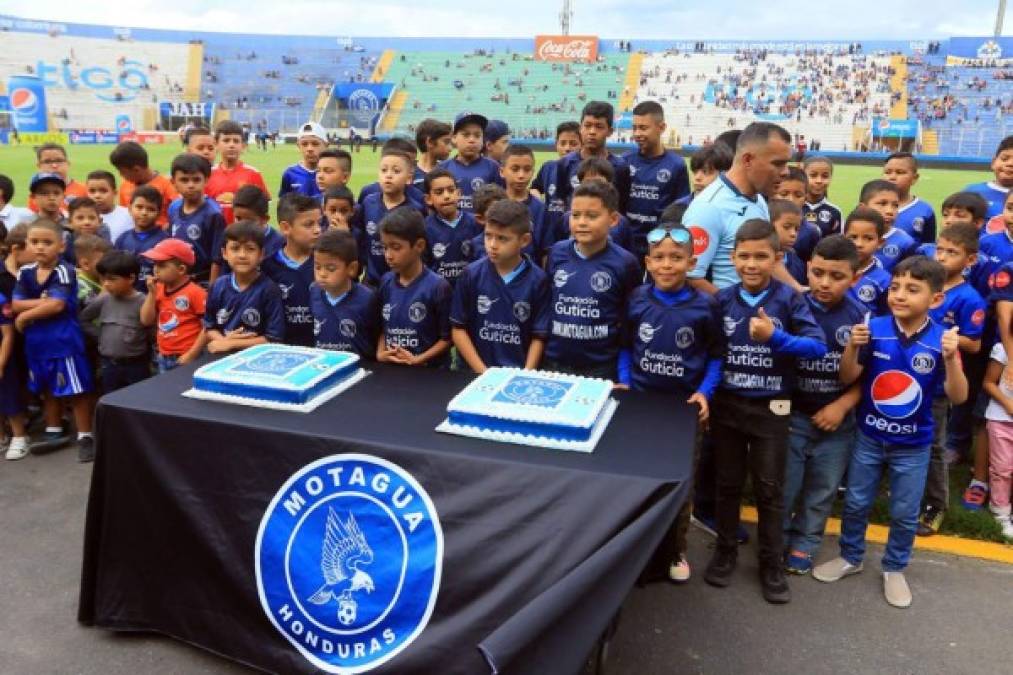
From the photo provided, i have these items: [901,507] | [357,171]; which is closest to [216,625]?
[901,507]

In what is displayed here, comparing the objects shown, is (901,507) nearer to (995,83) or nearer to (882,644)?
(882,644)

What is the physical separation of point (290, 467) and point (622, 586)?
1.17 m

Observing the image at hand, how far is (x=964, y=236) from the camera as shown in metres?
3.73

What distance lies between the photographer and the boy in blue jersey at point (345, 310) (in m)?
3.65

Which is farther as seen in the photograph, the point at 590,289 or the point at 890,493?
the point at 590,289

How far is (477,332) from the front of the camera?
3686mm

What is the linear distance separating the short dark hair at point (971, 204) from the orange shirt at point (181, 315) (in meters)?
4.53

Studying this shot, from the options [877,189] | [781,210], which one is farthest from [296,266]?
[877,189]

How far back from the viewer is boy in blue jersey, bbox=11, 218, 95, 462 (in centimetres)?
448

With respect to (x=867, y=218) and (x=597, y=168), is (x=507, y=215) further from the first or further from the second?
(x=867, y=218)

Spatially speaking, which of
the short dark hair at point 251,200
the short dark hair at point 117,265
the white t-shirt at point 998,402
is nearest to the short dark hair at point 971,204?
the white t-shirt at point 998,402

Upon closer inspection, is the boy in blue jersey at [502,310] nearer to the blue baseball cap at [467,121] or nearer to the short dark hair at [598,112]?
the short dark hair at [598,112]

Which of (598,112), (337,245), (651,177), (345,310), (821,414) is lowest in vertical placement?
(821,414)

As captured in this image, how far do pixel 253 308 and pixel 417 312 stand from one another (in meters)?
0.88
